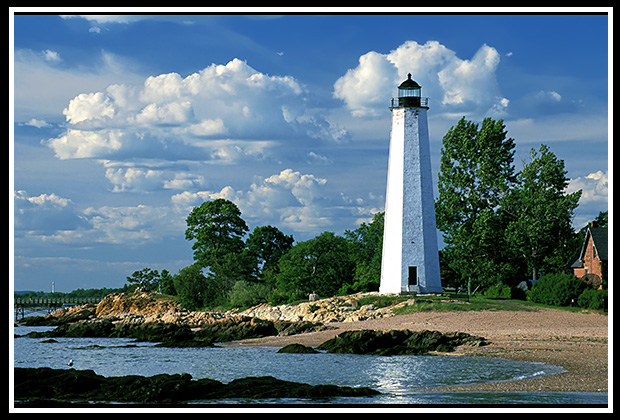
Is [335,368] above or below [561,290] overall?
below

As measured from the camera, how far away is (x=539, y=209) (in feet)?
160

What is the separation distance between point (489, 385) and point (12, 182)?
12.7 m

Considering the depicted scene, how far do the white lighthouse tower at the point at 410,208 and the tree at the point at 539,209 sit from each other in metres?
9.74

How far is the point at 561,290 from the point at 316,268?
1809cm

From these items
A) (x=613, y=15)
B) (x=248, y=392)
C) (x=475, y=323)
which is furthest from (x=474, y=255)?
(x=613, y=15)

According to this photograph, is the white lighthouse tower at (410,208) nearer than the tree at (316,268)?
Yes

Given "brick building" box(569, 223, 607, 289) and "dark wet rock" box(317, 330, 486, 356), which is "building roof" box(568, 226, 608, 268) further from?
"dark wet rock" box(317, 330, 486, 356)

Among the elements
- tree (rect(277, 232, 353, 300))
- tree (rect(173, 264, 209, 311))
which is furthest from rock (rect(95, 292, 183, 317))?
tree (rect(277, 232, 353, 300))

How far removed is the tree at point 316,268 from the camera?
4906cm

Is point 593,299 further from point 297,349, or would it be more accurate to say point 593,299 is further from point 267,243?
point 267,243

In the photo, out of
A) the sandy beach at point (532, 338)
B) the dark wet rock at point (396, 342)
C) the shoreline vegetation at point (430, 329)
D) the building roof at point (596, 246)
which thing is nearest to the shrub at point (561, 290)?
the shoreline vegetation at point (430, 329)

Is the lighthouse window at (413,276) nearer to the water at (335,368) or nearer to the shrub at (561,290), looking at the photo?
the shrub at (561,290)

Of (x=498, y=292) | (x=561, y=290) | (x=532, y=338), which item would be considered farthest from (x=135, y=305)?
(x=532, y=338)

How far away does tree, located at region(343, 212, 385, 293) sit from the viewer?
47562mm
